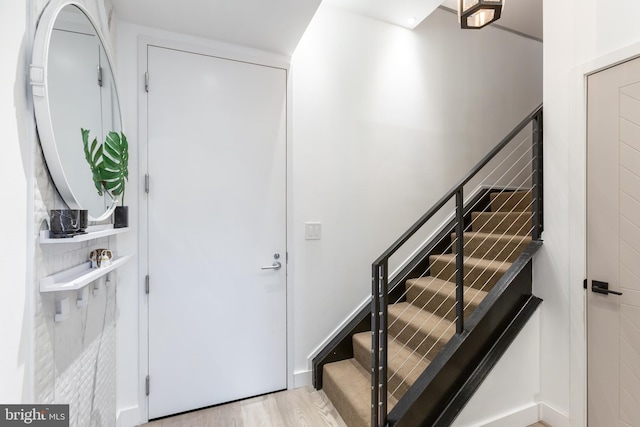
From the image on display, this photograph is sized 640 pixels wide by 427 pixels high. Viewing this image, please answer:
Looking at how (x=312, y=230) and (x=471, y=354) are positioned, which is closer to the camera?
(x=471, y=354)

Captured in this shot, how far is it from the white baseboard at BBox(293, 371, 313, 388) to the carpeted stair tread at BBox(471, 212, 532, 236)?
202 cm

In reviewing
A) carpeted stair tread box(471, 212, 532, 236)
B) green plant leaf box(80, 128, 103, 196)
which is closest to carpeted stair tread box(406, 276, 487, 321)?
carpeted stair tread box(471, 212, 532, 236)

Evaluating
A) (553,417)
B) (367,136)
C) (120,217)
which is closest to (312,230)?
(367,136)

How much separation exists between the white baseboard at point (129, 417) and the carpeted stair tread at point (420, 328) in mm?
1822

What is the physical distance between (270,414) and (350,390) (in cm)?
58

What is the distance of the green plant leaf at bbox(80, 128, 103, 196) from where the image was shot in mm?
1268

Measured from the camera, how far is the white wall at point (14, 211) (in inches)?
32.2

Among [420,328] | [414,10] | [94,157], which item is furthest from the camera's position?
[414,10]

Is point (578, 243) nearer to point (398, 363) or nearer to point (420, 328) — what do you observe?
point (420, 328)

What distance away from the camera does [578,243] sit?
1.76 metres

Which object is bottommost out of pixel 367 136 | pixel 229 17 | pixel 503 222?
pixel 503 222

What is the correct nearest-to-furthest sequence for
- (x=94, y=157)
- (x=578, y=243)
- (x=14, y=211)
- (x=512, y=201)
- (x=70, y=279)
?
(x=14, y=211), (x=70, y=279), (x=94, y=157), (x=578, y=243), (x=512, y=201)

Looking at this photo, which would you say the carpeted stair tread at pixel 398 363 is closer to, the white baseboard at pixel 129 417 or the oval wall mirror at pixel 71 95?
the white baseboard at pixel 129 417

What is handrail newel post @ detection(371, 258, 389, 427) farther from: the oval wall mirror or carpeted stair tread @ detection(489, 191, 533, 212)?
carpeted stair tread @ detection(489, 191, 533, 212)
